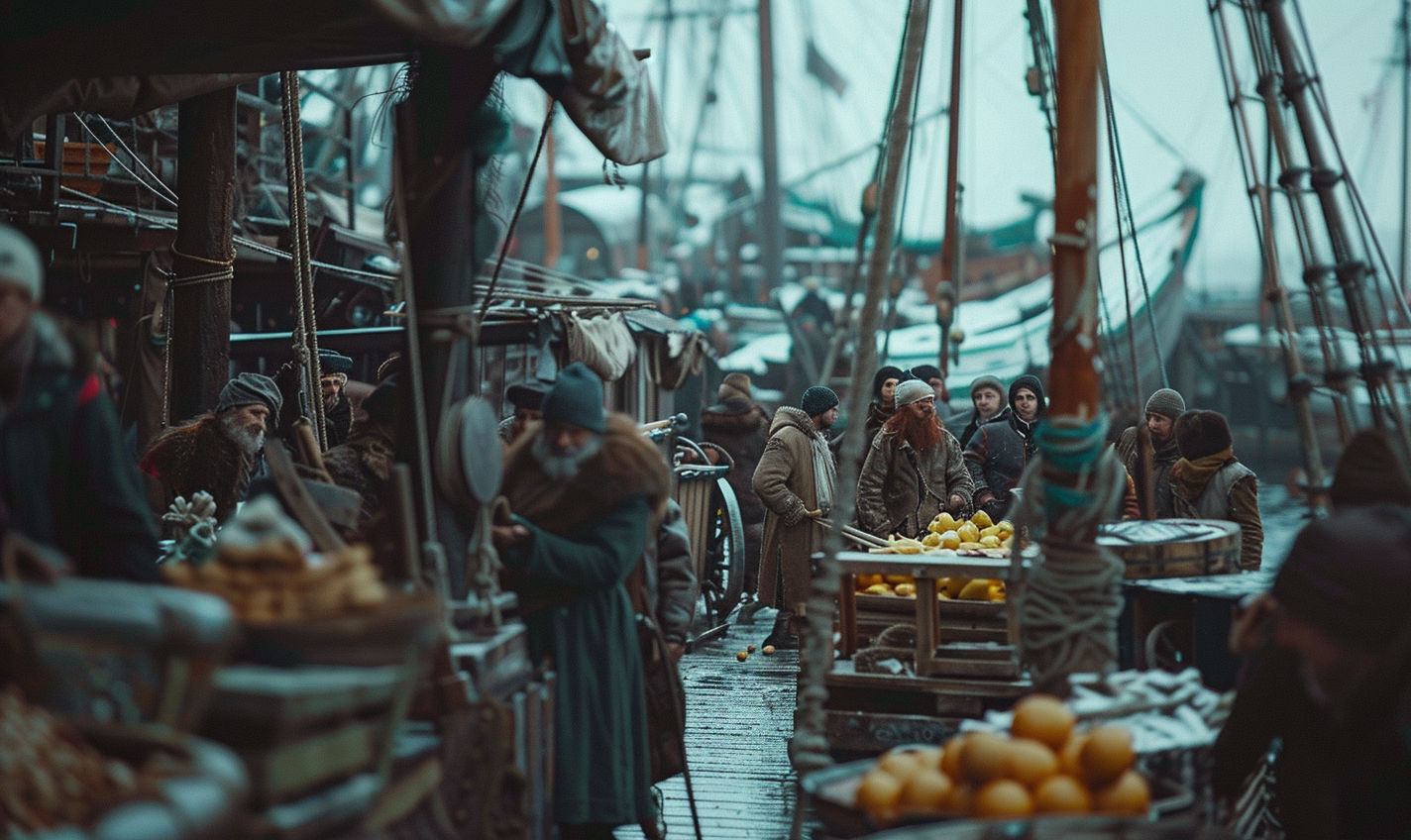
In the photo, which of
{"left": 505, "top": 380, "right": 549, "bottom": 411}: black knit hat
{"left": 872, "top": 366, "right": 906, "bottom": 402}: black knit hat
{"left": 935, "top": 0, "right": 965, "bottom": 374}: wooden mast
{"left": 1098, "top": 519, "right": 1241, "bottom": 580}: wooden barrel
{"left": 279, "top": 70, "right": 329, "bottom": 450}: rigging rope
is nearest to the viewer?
{"left": 1098, "top": 519, "right": 1241, "bottom": 580}: wooden barrel

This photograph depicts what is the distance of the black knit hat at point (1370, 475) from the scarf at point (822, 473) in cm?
548

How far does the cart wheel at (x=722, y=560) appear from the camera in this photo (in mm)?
9984

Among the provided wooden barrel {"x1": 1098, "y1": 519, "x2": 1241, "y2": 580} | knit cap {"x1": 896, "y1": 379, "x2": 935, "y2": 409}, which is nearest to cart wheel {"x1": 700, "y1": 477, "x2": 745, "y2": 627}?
→ knit cap {"x1": 896, "y1": 379, "x2": 935, "y2": 409}

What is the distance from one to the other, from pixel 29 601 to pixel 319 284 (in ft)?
32.1

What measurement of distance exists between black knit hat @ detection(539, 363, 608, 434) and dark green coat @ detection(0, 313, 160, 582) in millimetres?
1344

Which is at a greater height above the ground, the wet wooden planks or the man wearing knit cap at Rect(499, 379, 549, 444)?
the man wearing knit cap at Rect(499, 379, 549, 444)

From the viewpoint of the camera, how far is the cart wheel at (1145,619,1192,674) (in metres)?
4.39

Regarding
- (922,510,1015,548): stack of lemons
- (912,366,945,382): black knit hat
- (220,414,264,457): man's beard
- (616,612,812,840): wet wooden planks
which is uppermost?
(912,366,945,382): black knit hat

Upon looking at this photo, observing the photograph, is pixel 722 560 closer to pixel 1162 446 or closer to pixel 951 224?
pixel 1162 446

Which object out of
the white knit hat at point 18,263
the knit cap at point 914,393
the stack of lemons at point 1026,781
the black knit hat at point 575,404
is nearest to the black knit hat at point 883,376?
the knit cap at point 914,393

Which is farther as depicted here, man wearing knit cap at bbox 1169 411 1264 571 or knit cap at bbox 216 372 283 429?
man wearing knit cap at bbox 1169 411 1264 571

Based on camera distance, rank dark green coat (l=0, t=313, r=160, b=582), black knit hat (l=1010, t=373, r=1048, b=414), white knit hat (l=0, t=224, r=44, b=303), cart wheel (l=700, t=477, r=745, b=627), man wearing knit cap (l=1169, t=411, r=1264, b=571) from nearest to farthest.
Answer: white knit hat (l=0, t=224, r=44, b=303) → dark green coat (l=0, t=313, r=160, b=582) → man wearing knit cap (l=1169, t=411, r=1264, b=571) → black knit hat (l=1010, t=373, r=1048, b=414) → cart wheel (l=700, t=477, r=745, b=627)

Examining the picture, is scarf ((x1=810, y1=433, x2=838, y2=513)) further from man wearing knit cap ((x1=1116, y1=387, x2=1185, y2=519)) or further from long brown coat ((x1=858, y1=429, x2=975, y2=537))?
man wearing knit cap ((x1=1116, y1=387, x2=1185, y2=519))

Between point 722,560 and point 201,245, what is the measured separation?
205 inches
